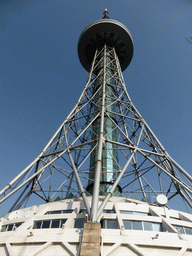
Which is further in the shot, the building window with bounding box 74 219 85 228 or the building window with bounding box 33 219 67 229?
the building window with bounding box 33 219 67 229

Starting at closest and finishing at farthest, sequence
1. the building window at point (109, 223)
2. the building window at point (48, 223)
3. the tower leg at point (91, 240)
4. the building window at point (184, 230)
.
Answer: the tower leg at point (91, 240) < the building window at point (109, 223) < the building window at point (48, 223) < the building window at point (184, 230)

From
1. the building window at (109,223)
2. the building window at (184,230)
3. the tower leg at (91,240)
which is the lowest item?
the tower leg at (91,240)

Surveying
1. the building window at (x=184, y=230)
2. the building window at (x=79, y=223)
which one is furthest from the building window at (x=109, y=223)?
the building window at (x=184, y=230)

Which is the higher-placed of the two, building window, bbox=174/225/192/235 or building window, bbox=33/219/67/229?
building window, bbox=33/219/67/229

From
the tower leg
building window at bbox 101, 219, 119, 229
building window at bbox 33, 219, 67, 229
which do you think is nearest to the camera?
the tower leg

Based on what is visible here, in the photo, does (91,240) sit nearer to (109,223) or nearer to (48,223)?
(109,223)

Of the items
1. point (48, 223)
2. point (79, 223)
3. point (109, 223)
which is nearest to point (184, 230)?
point (109, 223)

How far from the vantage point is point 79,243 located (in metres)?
9.85

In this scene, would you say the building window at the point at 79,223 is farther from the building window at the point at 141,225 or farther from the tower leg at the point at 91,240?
the tower leg at the point at 91,240

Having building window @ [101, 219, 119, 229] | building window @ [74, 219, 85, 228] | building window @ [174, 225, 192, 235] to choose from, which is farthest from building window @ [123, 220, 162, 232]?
building window @ [74, 219, 85, 228]

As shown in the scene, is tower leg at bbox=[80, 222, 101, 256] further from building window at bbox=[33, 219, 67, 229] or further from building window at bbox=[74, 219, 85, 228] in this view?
building window at bbox=[33, 219, 67, 229]

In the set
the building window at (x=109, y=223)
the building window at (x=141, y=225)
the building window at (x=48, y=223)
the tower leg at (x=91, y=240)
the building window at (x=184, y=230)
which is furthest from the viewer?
the building window at (x=184, y=230)

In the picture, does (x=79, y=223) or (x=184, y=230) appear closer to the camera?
(x=79, y=223)

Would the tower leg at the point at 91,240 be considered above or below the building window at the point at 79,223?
below
